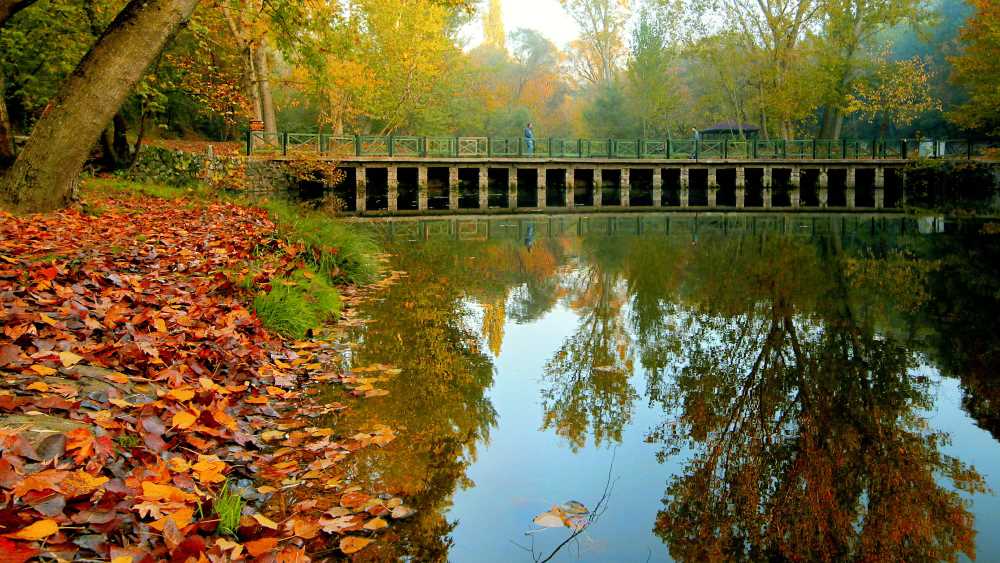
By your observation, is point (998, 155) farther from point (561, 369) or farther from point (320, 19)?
point (561, 369)

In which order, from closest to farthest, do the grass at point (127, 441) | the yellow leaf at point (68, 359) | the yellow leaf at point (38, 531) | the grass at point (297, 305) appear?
the yellow leaf at point (38, 531)
the grass at point (127, 441)
the yellow leaf at point (68, 359)
the grass at point (297, 305)

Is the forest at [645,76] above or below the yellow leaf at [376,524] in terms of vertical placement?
above

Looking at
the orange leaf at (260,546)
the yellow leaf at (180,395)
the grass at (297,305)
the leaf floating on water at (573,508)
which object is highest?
the grass at (297,305)

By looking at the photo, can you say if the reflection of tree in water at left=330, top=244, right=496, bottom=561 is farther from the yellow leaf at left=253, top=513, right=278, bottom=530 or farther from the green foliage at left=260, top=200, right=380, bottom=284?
the green foliage at left=260, top=200, right=380, bottom=284

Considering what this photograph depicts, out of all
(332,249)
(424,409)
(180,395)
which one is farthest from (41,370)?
(332,249)

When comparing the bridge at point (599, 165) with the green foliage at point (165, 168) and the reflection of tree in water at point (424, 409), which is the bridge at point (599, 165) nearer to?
the green foliage at point (165, 168)

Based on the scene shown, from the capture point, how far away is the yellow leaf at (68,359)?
12.5ft

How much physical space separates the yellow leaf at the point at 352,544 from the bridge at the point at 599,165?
2188 centimetres

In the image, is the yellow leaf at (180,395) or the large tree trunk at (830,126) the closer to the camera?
the yellow leaf at (180,395)

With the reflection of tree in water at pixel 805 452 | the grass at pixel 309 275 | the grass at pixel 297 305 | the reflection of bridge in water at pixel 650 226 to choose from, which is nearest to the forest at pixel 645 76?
the reflection of bridge in water at pixel 650 226

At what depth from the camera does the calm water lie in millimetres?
3371

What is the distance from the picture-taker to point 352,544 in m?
3.05

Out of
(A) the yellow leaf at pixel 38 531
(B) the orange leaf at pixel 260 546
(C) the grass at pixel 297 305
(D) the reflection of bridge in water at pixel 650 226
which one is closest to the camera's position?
(A) the yellow leaf at pixel 38 531

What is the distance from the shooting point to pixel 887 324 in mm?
7734
